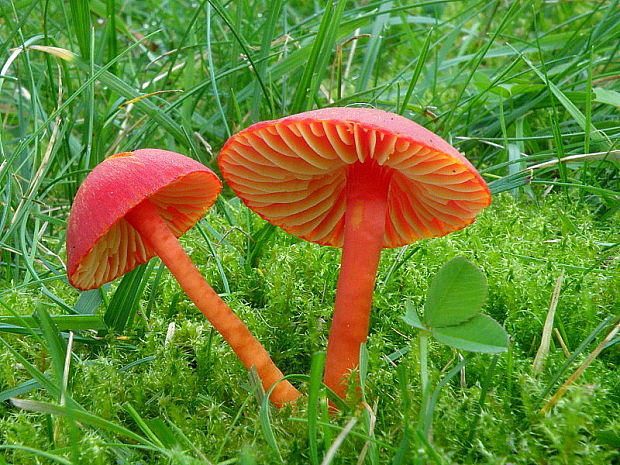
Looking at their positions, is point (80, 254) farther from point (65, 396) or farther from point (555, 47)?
point (555, 47)

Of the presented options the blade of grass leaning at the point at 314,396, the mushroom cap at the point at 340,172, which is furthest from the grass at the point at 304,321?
the mushroom cap at the point at 340,172

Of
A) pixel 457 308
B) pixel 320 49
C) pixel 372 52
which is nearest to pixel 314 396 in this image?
pixel 457 308

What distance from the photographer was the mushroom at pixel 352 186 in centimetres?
115

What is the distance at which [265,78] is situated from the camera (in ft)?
7.55

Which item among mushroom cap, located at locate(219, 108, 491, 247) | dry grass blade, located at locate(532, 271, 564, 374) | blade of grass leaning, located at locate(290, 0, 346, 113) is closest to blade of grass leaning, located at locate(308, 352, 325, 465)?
mushroom cap, located at locate(219, 108, 491, 247)

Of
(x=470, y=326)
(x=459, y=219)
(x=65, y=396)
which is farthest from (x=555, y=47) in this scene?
(x=65, y=396)

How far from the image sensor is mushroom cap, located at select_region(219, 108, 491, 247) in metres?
1.13

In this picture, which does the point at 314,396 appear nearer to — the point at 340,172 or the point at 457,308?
the point at 457,308

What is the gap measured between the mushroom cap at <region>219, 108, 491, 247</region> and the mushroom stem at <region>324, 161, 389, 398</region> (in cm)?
6

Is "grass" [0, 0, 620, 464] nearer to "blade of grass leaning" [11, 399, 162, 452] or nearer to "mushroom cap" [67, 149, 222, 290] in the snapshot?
"blade of grass leaning" [11, 399, 162, 452]

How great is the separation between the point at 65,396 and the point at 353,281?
621mm

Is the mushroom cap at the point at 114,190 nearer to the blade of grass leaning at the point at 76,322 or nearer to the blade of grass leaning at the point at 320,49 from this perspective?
the blade of grass leaning at the point at 76,322

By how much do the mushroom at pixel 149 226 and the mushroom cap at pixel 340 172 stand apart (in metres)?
0.12

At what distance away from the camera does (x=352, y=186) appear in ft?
A: 4.58
